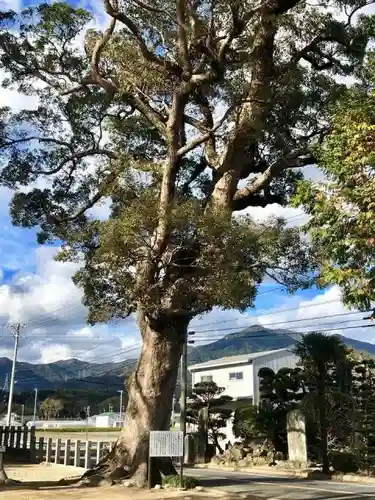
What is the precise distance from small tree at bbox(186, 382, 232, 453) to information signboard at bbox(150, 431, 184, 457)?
1351 centimetres

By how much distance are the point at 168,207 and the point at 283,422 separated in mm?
13825

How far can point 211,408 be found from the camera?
1112 inches

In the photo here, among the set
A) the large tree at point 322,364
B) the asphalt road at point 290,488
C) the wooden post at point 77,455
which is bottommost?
the asphalt road at point 290,488

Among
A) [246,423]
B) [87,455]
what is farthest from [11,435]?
[246,423]

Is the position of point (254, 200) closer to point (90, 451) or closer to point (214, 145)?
point (214, 145)

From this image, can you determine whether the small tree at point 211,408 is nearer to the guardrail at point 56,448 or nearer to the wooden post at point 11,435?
the guardrail at point 56,448

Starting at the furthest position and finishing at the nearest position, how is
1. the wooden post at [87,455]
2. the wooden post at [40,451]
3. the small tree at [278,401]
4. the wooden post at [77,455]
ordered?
the small tree at [278,401] → the wooden post at [40,451] → the wooden post at [77,455] → the wooden post at [87,455]

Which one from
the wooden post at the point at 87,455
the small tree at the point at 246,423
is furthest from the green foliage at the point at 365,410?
the wooden post at the point at 87,455

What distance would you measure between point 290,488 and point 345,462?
191 inches

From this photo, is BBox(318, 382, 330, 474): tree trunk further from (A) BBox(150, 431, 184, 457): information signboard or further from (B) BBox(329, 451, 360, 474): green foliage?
(A) BBox(150, 431, 184, 457): information signboard

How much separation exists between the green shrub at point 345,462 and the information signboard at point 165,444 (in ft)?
26.0

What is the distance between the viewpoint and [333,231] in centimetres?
880

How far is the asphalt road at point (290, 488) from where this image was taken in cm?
1345

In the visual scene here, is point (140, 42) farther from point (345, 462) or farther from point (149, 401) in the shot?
point (345, 462)
